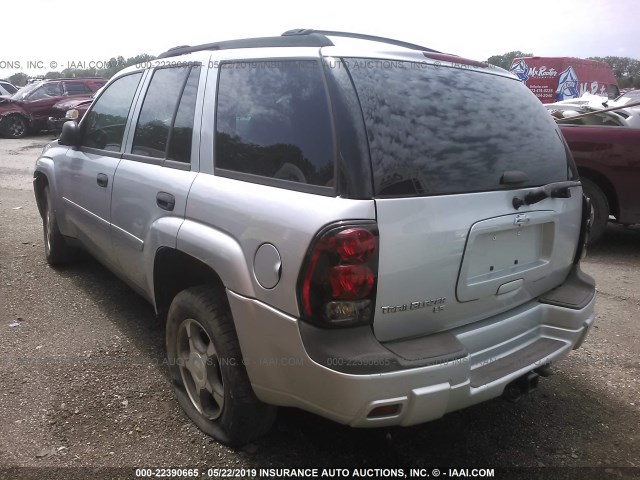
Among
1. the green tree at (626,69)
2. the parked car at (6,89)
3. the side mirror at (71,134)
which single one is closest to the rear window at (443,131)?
the side mirror at (71,134)

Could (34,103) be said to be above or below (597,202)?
above

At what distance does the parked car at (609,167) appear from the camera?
18.4ft

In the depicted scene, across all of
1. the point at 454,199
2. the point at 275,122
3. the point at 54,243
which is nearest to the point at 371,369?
the point at 454,199

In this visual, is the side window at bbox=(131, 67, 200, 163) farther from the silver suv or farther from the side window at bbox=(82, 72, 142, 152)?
the side window at bbox=(82, 72, 142, 152)

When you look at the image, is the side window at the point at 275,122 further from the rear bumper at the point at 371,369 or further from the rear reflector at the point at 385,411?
the rear reflector at the point at 385,411

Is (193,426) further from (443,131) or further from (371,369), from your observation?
(443,131)

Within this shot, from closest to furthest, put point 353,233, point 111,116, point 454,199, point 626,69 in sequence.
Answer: point 353,233 < point 454,199 < point 111,116 < point 626,69

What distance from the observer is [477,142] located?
7.67 ft

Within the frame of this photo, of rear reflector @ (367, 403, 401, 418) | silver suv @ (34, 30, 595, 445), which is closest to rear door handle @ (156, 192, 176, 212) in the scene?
silver suv @ (34, 30, 595, 445)

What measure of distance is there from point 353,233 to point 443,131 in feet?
2.17

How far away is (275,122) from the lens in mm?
2346

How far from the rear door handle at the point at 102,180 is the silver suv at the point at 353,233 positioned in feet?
1.78

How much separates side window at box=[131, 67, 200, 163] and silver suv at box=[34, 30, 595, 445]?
17 millimetres

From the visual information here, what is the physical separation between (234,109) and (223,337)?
41.7 inches
